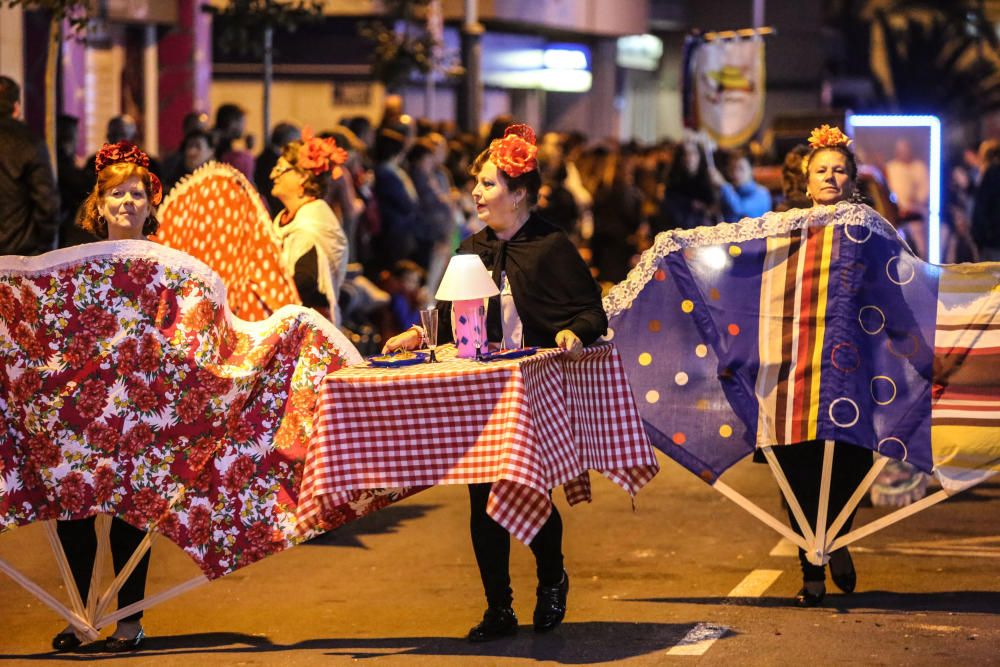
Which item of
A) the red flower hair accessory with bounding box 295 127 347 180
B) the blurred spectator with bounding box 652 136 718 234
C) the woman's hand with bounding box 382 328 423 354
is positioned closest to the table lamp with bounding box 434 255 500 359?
the woman's hand with bounding box 382 328 423 354

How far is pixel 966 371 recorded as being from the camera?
7.79 m

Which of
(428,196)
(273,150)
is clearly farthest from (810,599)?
(428,196)

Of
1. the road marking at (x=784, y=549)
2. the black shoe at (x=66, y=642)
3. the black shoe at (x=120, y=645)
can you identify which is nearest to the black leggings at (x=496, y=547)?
the black shoe at (x=120, y=645)

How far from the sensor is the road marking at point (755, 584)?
8133mm

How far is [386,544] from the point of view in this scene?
9.64m

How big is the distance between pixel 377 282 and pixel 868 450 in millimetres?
8369

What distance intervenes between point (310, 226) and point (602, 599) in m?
2.75

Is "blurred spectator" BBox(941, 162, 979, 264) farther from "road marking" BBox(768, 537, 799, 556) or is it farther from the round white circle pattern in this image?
the round white circle pattern

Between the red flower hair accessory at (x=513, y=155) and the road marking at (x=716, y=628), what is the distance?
1919 mm

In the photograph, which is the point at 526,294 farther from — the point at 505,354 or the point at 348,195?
the point at 348,195

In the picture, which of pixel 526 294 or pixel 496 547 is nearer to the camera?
pixel 496 547

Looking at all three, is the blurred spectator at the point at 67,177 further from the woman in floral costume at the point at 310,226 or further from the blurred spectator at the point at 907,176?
the blurred spectator at the point at 907,176

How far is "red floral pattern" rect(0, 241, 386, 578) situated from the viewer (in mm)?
7004

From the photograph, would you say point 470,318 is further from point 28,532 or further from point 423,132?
point 423,132
